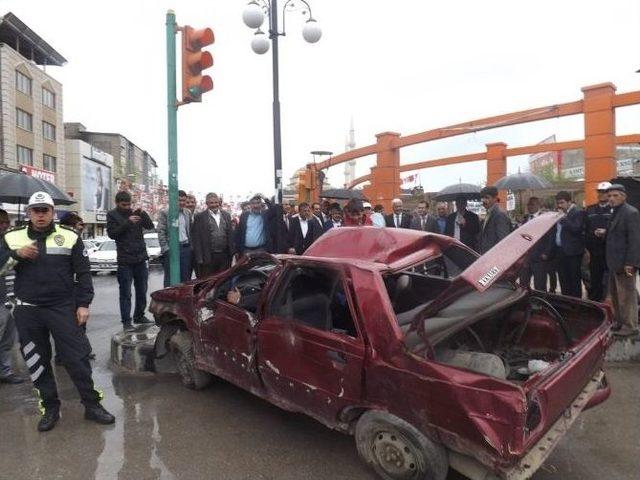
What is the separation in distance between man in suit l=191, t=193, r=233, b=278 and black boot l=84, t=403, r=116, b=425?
3241 millimetres

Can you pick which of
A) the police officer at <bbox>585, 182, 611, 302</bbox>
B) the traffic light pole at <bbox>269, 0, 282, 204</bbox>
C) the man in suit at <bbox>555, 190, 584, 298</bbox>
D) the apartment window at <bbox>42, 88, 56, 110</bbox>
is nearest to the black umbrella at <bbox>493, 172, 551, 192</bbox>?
the man in suit at <bbox>555, 190, 584, 298</bbox>

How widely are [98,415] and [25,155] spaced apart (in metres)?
43.0

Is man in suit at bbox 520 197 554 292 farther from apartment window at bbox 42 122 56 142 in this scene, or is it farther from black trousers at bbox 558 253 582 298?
apartment window at bbox 42 122 56 142

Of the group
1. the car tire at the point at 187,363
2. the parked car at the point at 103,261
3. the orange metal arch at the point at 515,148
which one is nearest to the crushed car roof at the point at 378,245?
the car tire at the point at 187,363

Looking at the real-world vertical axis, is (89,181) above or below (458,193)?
above

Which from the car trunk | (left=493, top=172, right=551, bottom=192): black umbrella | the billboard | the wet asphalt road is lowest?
the wet asphalt road

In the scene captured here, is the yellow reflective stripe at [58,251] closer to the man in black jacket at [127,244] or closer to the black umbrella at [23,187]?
the man in black jacket at [127,244]

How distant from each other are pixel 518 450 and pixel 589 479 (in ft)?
3.52

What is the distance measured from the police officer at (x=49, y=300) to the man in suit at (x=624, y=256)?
17.6 feet

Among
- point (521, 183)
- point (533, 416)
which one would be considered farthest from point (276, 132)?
point (521, 183)

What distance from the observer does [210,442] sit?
11.9 ft

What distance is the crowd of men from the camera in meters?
3.86

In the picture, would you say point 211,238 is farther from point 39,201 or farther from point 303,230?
point 39,201

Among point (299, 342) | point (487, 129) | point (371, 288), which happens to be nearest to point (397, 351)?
point (371, 288)
